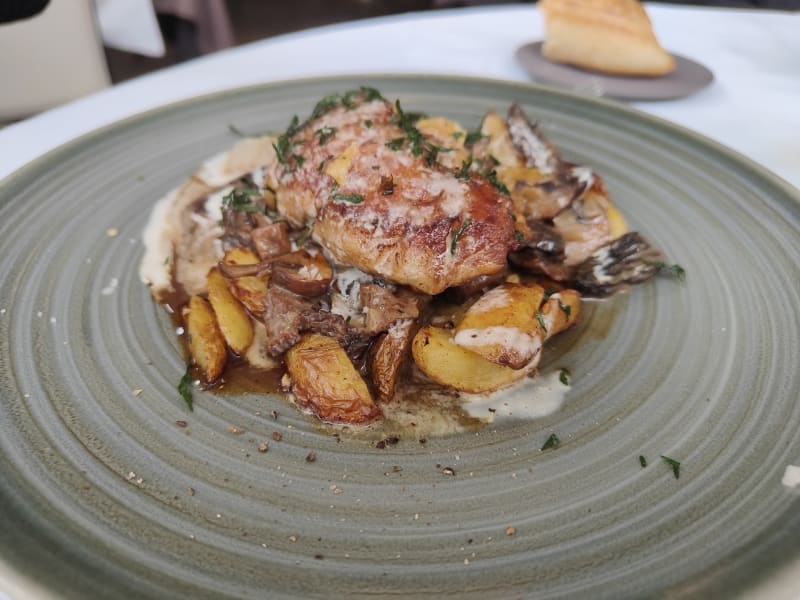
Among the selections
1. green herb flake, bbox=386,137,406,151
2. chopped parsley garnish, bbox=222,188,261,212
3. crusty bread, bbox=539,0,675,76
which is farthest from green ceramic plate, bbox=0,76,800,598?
crusty bread, bbox=539,0,675,76

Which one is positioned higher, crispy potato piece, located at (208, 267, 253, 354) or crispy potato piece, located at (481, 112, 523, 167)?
crispy potato piece, located at (481, 112, 523, 167)

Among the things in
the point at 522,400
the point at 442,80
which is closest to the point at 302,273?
the point at 522,400

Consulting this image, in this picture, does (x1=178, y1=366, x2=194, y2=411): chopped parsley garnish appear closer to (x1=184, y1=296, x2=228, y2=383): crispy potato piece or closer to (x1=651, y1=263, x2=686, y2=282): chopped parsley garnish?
(x1=184, y1=296, x2=228, y2=383): crispy potato piece

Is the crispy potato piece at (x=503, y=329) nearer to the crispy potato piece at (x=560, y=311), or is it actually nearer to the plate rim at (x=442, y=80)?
the crispy potato piece at (x=560, y=311)

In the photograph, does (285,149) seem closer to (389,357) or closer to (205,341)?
(205,341)

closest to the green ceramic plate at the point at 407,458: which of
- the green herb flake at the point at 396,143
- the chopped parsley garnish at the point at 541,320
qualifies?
the chopped parsley garnish at the point at 541,320

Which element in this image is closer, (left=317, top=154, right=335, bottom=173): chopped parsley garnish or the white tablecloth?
(left=317, top=154, right=335, bottom=173): chopped parsley garnish
